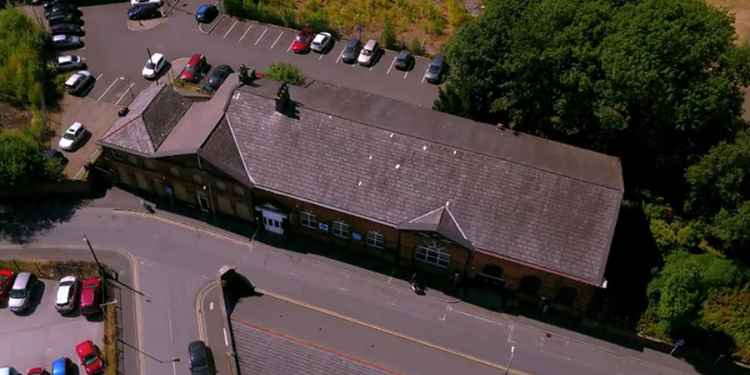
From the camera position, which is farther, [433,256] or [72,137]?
[72,137]

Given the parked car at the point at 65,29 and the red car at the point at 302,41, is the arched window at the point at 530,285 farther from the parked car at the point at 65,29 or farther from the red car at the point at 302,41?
the parked car at the point at 65,29

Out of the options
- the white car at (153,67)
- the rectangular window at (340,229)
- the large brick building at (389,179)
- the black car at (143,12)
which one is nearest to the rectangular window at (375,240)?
the large brick building at (389,179)

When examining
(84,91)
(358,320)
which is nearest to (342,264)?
(358,320)

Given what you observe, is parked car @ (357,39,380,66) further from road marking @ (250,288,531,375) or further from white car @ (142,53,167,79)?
road marking @ (250,288,531,375)

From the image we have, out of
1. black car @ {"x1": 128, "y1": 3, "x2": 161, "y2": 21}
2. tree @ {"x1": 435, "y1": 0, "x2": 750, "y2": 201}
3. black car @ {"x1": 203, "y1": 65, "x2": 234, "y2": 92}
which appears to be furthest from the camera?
black car @ {"x1": 128, "y1": 3, "x2": 161, "y2": 21}

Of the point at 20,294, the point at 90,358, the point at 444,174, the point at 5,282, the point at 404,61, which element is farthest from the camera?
the point at 404,61

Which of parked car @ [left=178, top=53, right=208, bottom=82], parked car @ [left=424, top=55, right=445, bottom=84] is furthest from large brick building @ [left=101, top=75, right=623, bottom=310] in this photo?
parked car @ [left=424, top=55, right=445, bottom=84]

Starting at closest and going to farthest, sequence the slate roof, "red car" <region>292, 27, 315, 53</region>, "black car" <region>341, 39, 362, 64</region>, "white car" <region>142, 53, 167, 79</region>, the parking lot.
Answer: the slate roof, the parking lot, "white car" <region>142, 53, 167, 79</region>, "black car" <region>341, 39, 362, 64</region>, "red car" <region>292, 27, 315, 53</region>

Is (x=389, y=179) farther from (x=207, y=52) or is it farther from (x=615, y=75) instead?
(x=207, y=52)

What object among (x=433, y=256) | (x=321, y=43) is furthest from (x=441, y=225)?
(x=321, y=43)
